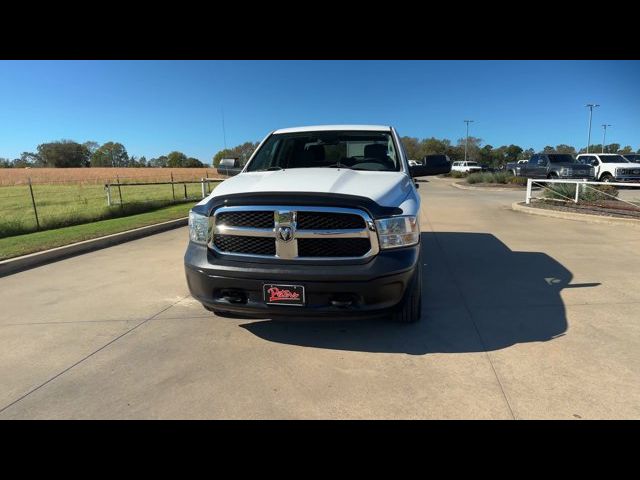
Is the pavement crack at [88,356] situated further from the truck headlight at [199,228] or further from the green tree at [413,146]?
the green tree at [413,146]

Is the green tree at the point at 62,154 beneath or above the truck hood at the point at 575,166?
above

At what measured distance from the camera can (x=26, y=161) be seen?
361 ft

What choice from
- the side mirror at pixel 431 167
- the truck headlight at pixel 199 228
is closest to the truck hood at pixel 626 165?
the side mirror at pixel 431 167

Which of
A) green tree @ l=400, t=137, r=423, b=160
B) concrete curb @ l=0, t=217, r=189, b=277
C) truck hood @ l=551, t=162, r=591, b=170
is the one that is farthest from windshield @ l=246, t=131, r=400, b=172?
green tree @ l=400, t=137, r=423, b=160

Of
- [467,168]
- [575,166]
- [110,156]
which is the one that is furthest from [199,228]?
[110,156]

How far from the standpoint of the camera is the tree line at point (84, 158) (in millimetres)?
108125

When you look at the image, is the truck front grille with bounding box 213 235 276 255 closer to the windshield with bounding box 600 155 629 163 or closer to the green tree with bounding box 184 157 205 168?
the windshield with bounding box 600 155 629 163

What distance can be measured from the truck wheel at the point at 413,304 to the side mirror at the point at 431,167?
71.0 inches

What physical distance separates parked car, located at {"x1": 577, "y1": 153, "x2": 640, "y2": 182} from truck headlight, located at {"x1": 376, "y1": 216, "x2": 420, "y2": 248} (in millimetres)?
22424

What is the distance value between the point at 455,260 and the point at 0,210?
56.2 ft

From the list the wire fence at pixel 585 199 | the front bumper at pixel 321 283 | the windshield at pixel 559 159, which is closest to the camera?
the front bumper at pixel 321 283

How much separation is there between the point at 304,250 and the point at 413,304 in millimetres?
1204
